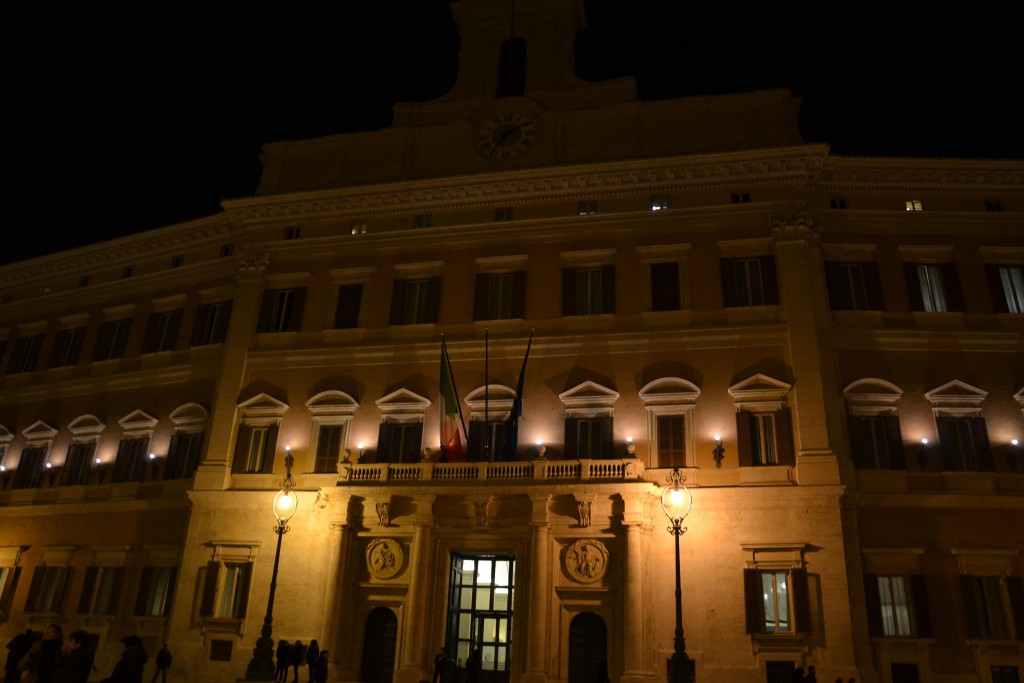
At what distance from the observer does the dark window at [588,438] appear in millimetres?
23188

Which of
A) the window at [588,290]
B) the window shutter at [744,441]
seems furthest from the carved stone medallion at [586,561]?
the window at [588,290]

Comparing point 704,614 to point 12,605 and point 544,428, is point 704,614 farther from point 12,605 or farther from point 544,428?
point 12,605

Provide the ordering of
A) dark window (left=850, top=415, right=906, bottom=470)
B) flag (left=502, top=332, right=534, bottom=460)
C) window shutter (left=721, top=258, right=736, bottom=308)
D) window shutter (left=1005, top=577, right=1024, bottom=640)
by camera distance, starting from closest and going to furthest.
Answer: window shutter (left=1005, top=577, right=1024, bottom=640)
dark window (left=850, top=415, right=906, bottom=470)
flag (left=502, top=332, right=534, bottom=460)
window shutter (left=721, top=258, right=736, bottom=308)

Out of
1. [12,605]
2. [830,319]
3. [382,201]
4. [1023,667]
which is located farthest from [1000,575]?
[12,605]

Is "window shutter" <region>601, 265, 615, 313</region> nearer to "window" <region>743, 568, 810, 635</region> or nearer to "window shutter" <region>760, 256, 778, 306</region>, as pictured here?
"window shutter" <region>760, 256, 778, 306</region>

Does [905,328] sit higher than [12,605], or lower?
higher

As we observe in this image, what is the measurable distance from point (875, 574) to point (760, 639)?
3.65 meters

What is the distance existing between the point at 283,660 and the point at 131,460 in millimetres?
11387

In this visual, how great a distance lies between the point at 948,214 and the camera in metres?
24.9

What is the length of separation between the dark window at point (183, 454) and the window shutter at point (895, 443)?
21.8 metres

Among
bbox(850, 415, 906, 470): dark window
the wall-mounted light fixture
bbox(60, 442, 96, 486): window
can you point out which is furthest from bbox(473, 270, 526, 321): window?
bbox(60, 442, 96, 486): window

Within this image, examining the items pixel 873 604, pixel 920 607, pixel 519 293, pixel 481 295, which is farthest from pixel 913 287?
pixel 481 295

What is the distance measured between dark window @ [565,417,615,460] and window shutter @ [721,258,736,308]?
525cm

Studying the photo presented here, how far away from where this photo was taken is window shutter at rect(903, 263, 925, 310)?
2403 cm
